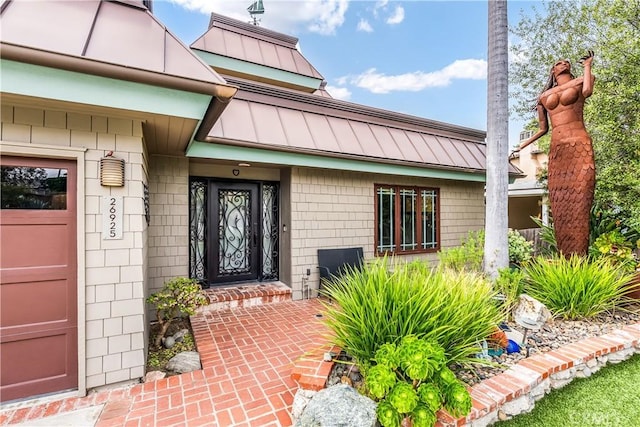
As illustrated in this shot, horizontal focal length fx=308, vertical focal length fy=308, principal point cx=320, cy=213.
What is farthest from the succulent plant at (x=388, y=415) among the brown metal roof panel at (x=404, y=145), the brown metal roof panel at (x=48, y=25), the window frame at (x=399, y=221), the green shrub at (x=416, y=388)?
the brown metal roof panel at (x=404, y=145)

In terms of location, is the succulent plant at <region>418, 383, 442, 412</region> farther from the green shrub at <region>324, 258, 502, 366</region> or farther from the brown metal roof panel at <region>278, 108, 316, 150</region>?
the brown metal roof panel at <region>278, 108, 316, 150</region>

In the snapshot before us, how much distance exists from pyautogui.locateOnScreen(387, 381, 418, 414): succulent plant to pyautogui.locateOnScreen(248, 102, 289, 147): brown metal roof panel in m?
4.30

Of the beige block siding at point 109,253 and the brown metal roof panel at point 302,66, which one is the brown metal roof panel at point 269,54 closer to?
the brown metal roof panel at point 302,66

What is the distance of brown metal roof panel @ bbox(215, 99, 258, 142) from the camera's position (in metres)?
5.12

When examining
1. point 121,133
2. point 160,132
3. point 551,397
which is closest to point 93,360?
point 121,133

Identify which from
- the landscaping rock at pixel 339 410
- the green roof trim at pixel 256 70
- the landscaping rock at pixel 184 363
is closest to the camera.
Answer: the landscaping rock at pixel 339 410

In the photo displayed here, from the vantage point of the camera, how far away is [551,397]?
315cm

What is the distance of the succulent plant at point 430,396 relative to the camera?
2.25 meters

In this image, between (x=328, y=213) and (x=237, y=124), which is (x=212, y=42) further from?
(x=328, y=213)

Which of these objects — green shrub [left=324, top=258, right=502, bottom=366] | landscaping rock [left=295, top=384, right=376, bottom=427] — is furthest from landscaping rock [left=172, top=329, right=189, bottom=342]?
landscaping rock [left=295, top=384, right=376, bottom=427]

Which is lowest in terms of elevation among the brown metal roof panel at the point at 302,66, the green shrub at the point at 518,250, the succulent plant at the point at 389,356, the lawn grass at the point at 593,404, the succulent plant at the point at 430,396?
the lawn grass at the point at 593,404

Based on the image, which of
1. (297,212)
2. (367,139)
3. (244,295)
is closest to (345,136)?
(367,139)

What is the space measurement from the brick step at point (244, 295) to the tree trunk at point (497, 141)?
3.80m

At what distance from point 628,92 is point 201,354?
10.0 metres
